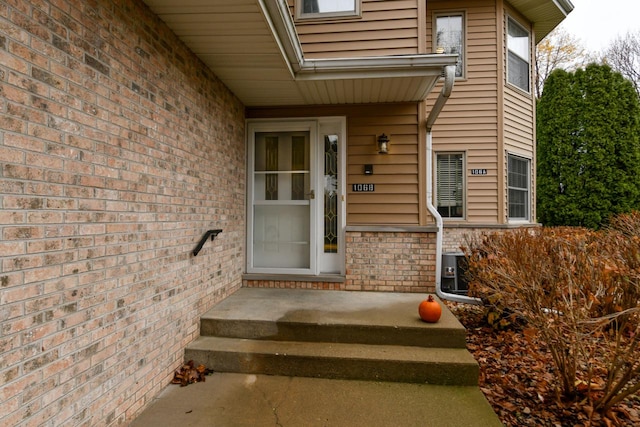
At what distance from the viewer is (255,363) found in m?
2.77

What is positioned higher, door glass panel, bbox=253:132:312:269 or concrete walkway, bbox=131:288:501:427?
door glass panel, bbox=253:132:312:269

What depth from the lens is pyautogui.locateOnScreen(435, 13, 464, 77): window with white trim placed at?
22.1ft

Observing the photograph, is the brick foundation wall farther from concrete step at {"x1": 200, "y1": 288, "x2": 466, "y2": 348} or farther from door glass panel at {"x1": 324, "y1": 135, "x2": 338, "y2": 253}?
concrete step at {"x1": 200, "y1": 288, "x2": 466, "y2": 348}

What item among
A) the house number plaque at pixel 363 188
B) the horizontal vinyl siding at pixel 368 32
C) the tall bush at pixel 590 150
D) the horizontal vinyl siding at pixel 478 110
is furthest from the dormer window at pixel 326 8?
the tall bush at pixel 590 150

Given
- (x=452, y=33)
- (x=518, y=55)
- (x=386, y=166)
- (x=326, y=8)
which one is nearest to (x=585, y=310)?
(x=386, y=166)

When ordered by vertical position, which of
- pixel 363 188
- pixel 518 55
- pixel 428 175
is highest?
pixel 518 55

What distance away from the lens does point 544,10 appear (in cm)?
713

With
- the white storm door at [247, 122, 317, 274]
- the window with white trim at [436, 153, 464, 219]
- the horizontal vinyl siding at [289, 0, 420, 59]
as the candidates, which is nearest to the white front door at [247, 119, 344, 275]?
the white storm door at [247, 122, 317, 274]

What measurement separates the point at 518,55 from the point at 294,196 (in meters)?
6.59

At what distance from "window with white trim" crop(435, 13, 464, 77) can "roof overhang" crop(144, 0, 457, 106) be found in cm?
361

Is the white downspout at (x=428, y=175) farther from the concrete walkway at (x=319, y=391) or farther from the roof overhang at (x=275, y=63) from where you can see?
the concrete walkway at (x=319, y=391)

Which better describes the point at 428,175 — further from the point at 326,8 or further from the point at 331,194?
the point at 326,8

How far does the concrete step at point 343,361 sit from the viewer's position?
8.58 ft

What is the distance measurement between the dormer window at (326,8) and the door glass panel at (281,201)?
5.19 ft
